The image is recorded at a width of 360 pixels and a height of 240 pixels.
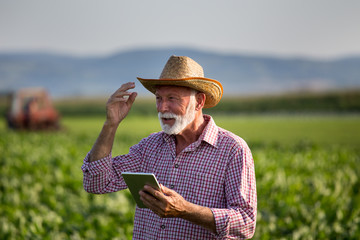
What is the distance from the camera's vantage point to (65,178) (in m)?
6.89

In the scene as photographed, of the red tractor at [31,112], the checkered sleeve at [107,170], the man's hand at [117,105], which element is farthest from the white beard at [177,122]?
the red tractor at [31,112]

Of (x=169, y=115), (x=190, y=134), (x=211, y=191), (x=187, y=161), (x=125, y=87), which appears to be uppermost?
(x=125, y=87)

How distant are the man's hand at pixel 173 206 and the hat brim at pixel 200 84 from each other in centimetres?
54

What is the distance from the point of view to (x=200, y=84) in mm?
2338

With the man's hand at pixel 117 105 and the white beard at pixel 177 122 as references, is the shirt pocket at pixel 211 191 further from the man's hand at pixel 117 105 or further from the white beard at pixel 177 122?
the man's hand at pixel 117 105

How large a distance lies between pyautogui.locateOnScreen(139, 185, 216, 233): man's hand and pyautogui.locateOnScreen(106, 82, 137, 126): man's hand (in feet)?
1.53

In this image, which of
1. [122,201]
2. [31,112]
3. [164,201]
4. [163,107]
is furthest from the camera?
[31,112]

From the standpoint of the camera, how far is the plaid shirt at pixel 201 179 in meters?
2.18

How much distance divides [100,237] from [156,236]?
202 centimetres

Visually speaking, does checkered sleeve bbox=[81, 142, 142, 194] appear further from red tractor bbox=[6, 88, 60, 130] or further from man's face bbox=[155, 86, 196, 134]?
red tractor bbox=[6, 88, 60, 130]

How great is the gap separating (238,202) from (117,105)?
78 cm

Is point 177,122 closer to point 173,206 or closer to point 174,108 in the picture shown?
point 174,108

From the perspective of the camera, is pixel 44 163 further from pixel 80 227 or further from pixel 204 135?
pixel 204 135

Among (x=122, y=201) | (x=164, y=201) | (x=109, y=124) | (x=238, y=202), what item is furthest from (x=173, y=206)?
(x=122, y=201)
